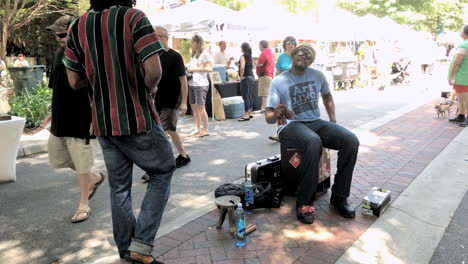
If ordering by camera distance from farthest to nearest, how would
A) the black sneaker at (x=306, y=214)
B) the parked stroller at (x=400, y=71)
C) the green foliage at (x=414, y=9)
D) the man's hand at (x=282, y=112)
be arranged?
the green foliage at (x=414, y=9)
the parked stroller at (x=400, y=71)
the man's hand at (x=282, y=112)
the black sneaker at (x=306, y=214)

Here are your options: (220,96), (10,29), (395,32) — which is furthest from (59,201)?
(395,32)

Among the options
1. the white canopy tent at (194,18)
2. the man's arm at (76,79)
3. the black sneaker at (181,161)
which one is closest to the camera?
the man's arm at (76,79)

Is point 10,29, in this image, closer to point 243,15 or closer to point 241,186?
point 243,15

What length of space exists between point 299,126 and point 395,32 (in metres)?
17.3

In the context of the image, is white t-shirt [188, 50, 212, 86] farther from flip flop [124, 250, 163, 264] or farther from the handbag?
flip flop [124, 250, 163, 264]

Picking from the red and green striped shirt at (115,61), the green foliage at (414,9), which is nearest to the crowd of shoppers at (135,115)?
the red and green striped shirt at (115,61)

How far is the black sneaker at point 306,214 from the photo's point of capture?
3.57 m

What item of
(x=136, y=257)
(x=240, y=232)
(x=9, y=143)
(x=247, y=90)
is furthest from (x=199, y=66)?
(x=136, y=257)

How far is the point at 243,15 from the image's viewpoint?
34.0 ft

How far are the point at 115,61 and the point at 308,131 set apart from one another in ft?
6.62

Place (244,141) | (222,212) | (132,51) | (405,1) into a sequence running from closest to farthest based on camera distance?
1. (132,51)
2. (222,212)
3. (244,141)
4. (405,1)

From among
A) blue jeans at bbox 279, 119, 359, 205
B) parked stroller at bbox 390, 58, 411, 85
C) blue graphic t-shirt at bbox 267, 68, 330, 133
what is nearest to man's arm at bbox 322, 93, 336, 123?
blue graphic t-shirt at bbox 267, 68, 330, 133

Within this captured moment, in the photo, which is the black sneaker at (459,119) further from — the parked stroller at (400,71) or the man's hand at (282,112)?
the parked stroller at (400,71)

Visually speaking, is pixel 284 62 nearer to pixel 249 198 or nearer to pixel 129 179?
pixel 249 198
